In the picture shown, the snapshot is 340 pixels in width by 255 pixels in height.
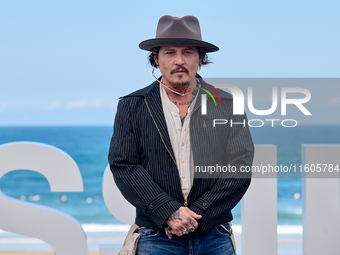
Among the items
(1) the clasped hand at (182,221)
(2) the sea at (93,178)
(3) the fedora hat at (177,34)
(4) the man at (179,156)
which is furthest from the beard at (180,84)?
(2) the sea at (93,178)

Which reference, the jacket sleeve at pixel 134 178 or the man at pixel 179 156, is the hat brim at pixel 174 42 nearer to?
the man at pixel 179 156

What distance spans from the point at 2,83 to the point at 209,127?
28465 mm

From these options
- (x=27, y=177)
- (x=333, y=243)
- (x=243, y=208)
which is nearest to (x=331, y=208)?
(x=333, y=243)

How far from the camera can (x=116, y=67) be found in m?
27.3

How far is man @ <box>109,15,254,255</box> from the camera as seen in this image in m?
2.18

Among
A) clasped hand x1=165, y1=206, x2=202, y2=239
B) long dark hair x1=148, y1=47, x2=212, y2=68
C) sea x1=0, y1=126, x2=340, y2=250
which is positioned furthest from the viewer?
sea x1=0, y1=126, x2=340, y2=250

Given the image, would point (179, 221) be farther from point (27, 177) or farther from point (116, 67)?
point (116, 67)

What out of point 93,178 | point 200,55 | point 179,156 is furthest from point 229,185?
point 93,178

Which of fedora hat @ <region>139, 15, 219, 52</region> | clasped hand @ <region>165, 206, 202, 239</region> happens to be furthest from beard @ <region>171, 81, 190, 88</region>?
clasped hand @ <region>165, 206, 202, 239</region>

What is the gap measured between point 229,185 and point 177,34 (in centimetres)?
70

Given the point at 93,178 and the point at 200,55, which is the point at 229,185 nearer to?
the point at 200,55

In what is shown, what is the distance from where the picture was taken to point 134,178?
7.21 ft

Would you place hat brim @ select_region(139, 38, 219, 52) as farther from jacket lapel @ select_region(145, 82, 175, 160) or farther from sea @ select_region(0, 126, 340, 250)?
sea @ select_region(0, 126, 340, 250)

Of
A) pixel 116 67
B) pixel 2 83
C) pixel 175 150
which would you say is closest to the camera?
pixel 175 150
